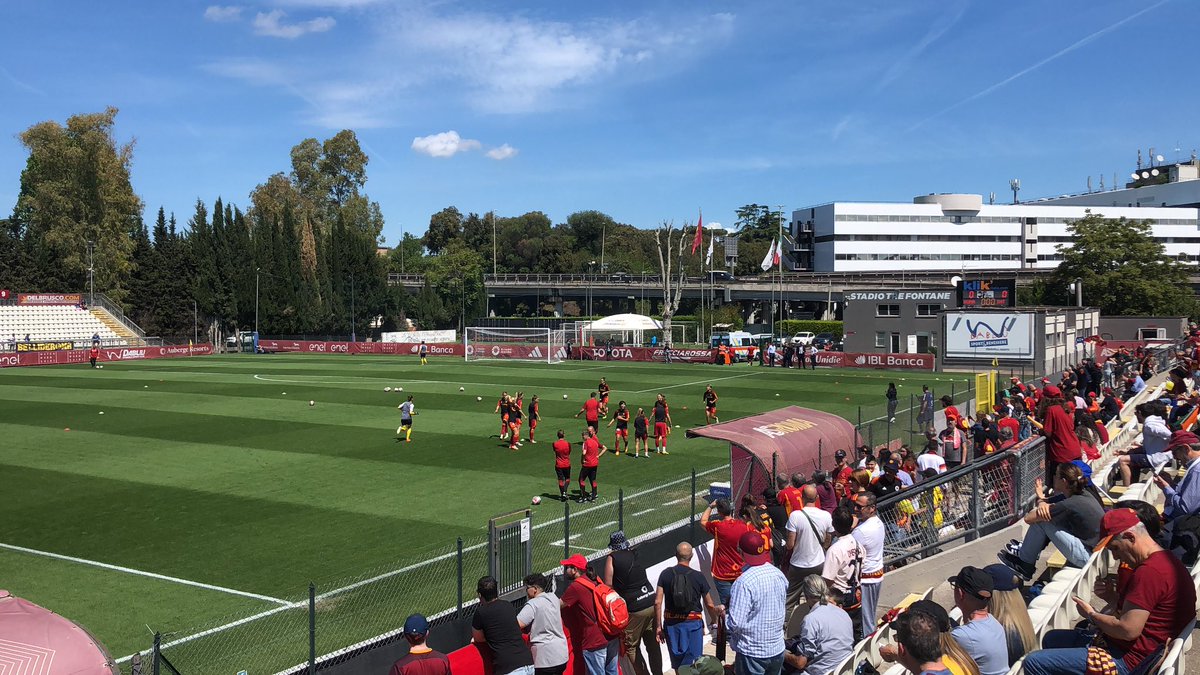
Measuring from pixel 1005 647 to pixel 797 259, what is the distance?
118498 mm

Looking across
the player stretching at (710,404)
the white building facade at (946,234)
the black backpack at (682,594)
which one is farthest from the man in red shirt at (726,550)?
the white building facade at (946,234)

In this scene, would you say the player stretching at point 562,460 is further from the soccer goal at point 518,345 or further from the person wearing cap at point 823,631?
the soccer goal at point 518,345

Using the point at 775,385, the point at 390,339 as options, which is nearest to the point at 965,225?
the point at 390,339

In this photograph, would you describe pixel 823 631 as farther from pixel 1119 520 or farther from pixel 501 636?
pixel 501 636

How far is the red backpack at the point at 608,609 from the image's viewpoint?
314 inches


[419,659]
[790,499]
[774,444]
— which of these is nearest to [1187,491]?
[790,499]

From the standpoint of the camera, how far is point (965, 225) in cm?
11744

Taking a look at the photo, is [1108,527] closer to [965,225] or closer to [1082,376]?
[1082,376]

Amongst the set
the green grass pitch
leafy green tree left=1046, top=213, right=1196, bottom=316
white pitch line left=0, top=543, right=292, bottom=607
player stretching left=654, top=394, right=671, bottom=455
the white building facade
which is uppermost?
the white building facade

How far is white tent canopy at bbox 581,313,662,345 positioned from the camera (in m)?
67.4

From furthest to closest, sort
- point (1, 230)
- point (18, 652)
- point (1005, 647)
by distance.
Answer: point (1, 230)
point (18, 652)
point (1005, 647)

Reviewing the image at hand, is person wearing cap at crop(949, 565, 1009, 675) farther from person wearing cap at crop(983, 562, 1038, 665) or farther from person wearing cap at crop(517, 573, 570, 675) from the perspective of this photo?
person wearing cap at crop(517, 573, 570, 675)

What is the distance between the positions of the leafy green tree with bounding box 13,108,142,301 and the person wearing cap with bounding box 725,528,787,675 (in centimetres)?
8458

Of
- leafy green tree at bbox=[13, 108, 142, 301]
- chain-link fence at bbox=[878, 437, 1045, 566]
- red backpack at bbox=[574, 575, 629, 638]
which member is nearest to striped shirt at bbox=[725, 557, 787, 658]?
red backpack at bbox=[574, 575, 629, 638]
